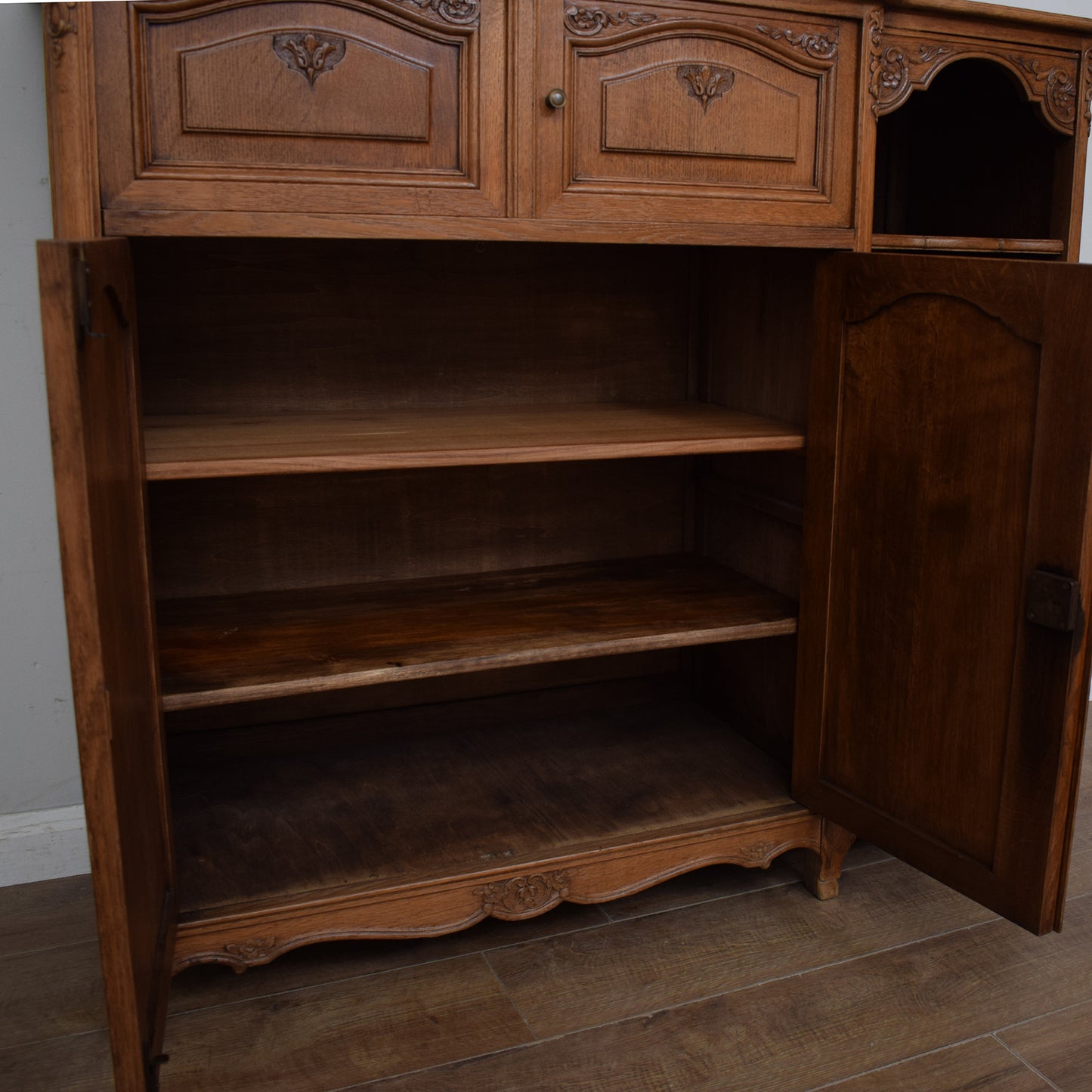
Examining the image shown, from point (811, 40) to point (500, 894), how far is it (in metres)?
1.51

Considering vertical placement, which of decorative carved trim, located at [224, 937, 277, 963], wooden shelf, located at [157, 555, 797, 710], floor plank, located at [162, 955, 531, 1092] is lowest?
floor plank, located at [162, 955, 531, 1092]

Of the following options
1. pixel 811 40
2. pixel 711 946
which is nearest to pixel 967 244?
pixel 811 40

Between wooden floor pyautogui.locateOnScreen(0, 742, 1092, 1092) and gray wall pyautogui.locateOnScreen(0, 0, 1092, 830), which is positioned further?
gray wall pyautogui.locateOnScreen(0, 0, 1092, 830)

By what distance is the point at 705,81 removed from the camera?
1753 millimetres

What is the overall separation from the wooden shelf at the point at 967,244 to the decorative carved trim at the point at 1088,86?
0.74 feet

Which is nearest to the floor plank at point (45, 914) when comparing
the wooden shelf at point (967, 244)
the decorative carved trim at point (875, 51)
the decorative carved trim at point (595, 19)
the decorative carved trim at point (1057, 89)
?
the decorative carved trim at point (595, 19)

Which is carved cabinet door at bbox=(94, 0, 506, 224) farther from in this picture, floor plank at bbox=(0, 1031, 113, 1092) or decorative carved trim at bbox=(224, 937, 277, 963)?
floor plank at bbox=(0, 1031, 113, 1092)

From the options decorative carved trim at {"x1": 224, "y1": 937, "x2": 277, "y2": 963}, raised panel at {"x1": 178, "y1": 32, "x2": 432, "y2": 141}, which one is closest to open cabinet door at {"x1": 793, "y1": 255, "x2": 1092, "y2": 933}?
raised panel at {"x1": 178, "y1": 32, "x2": 432, "y2": 141}

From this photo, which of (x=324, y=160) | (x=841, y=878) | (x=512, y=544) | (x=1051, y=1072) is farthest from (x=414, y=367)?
(x=1051, y=1072)

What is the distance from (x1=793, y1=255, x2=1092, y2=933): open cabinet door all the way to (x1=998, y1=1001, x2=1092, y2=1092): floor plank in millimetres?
231

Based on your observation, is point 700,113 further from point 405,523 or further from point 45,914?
point 45,914

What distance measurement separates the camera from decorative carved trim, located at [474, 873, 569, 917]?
6.23 feet

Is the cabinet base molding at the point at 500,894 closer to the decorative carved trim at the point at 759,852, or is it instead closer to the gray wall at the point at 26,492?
the decorative carved trim at the point at 759,852

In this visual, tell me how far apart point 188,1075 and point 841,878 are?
1255mm
